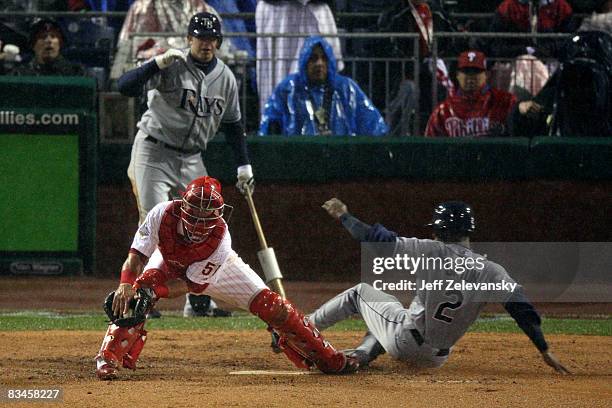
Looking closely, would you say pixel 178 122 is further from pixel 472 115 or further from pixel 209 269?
pixel 472 115

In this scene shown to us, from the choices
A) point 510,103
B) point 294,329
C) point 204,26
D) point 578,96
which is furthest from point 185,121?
point 578,96

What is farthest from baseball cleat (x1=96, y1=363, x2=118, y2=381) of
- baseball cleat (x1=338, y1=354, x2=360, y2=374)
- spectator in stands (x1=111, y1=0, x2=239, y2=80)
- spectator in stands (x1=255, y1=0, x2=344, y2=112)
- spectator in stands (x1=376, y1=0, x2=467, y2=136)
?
spectator in stands (x1=376, y1=0, x2=467, y2=136)

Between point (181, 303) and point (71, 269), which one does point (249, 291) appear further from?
point (71, 269)

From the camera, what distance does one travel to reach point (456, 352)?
7.94m

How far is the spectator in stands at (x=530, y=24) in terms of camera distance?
39.7 ft

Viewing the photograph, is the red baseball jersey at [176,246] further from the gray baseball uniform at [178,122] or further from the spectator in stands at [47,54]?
the spectator in stands at [47,54]

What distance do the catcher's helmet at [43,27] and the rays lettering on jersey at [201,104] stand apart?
9.74 ft

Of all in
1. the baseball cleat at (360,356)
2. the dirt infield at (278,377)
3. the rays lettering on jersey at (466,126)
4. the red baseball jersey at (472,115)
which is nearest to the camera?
the dirt infield at (278,377)

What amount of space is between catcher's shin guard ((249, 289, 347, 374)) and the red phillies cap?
514 centimetres

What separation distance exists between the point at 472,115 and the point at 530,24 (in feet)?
4.61

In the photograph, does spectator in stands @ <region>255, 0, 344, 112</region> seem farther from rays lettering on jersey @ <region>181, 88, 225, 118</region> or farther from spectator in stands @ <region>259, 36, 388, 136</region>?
rays lettering on jersey @ <region>181, 88, 225, 118</region>

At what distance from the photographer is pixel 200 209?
6375 millimetres

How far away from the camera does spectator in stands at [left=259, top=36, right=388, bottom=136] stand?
11.1 meters

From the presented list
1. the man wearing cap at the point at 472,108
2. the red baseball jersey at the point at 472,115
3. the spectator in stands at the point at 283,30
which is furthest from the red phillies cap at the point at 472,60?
the spectator in stands at the point at 283,30
